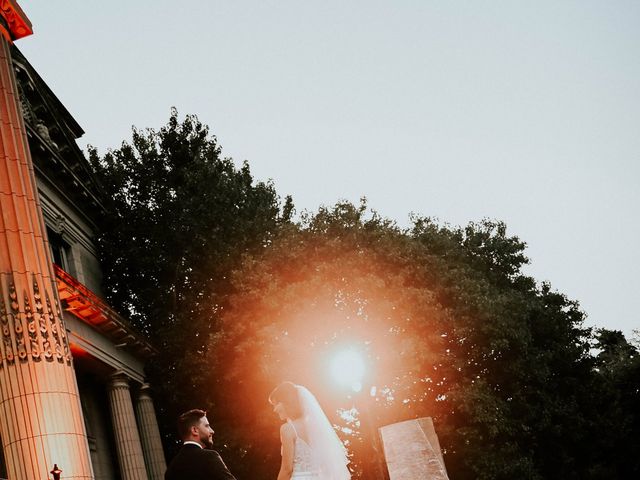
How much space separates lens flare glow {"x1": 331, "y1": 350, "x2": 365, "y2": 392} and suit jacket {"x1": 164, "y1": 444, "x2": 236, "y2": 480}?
16.6m

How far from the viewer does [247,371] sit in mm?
22016

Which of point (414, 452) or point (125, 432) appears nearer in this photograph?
point (414, 452)

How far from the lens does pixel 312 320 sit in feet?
71.5

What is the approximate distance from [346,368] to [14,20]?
1545 cm

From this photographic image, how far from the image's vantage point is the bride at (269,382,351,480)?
683 cm

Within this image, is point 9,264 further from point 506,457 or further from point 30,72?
point 506,457

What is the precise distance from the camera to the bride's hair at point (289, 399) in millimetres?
7035

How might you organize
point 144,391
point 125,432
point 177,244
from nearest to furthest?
point 125,432 → point 144,391 → point 177,244

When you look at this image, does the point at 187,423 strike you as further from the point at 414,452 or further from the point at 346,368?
the point at 346,368

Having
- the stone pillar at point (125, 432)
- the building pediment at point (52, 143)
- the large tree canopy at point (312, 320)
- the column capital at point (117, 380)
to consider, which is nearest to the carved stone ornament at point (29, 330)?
the stone pillar at point (125, 432)

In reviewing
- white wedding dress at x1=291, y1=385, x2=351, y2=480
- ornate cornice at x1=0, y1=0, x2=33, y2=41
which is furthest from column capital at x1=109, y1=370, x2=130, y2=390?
white wedding dress at x1=291, y1=385, x2=351, y2=480

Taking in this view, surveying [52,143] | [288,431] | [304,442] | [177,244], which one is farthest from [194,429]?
[177,244]

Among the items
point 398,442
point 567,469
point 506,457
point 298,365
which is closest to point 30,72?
point 298,365

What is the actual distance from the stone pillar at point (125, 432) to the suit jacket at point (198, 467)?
14151 mm
